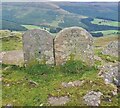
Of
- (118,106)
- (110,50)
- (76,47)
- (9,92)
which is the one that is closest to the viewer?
(118,106)

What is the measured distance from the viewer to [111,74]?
99.5ft

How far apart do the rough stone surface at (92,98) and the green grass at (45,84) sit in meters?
0.36

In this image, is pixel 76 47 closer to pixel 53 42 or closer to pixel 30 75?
pixel 53 42

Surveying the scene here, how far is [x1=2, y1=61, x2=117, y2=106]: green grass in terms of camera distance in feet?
88.0

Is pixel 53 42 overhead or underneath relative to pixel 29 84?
overhead

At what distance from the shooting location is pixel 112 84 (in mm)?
28891

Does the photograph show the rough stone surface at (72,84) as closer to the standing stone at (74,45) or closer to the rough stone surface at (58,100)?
the rough stone surface at (58,100)

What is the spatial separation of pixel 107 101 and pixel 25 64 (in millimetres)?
10014

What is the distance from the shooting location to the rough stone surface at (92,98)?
2605cm

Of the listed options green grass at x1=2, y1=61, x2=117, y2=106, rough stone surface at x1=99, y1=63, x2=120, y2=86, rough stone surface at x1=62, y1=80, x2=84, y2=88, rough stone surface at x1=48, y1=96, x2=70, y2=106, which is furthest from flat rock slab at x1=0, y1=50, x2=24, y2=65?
rough stone surface at x1=48, y1=96, x2=70, y2=106

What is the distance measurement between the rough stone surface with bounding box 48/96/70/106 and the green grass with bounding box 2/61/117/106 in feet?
1.02

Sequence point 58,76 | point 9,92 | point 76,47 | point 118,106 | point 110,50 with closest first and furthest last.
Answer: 1. point 118,106
2. point 9,92
3. point 58,76
4. point 76,47
5. point 110,50

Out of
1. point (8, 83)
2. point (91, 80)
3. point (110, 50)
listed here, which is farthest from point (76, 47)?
point (110, 50)

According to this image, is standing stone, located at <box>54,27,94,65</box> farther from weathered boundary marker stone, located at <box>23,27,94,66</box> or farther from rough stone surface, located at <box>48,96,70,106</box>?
rough stone surface, located at <box>48,96,70,106</box>
